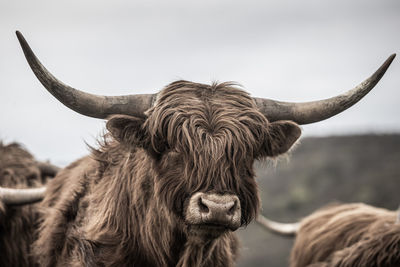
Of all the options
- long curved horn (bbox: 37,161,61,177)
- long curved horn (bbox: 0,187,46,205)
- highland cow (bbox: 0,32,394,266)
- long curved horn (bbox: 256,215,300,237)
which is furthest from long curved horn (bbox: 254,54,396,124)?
long curved horn (bbox: 256,215,300,237)

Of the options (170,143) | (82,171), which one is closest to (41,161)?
(82,171)

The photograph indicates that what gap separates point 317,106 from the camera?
488 cm

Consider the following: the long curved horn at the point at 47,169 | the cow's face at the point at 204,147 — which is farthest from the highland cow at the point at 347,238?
the long curved horn at the point at 47,169

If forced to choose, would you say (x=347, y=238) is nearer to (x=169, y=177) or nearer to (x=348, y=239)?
(x=348, y=239)

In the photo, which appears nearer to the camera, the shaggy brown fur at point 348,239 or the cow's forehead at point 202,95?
the cow's forehead at point 202,95

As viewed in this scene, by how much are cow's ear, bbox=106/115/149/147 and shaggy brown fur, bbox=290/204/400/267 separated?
2738 mm

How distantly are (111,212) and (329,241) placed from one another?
3801mm

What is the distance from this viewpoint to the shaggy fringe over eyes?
404cm

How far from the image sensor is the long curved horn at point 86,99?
162 inches

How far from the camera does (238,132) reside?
4.23m

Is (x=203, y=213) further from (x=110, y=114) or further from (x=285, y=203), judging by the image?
(x=285, y=203)

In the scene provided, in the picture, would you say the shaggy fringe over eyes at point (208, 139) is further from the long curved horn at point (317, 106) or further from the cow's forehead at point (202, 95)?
the long curved horn at point (317, 106)

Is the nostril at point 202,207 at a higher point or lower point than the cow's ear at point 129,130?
lower

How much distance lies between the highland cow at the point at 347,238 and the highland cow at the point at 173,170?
160cm
